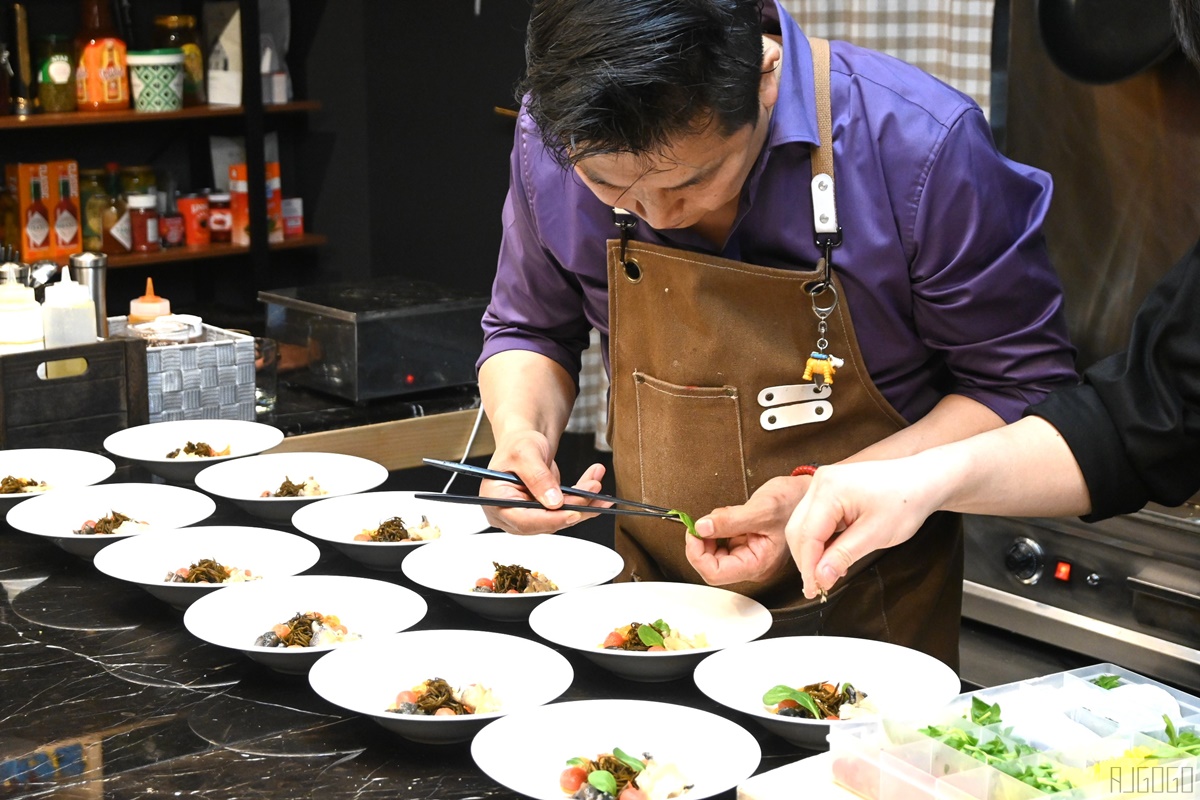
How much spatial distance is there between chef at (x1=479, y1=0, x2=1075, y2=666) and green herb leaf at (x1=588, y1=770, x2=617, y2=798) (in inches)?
16.4

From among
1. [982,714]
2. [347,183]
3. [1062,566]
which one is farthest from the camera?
[347,183]

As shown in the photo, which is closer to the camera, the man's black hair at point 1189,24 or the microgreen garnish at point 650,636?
the man's black hair at point 1189,24

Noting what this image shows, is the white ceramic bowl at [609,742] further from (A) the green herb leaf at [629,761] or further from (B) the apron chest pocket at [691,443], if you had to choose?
(B) the apron chest pocket at [691,443]

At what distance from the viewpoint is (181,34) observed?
4.55 metres

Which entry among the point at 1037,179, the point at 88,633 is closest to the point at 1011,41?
the point at 1037,179

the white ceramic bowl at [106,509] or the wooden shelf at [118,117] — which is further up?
the wooden shelf at [118,117]

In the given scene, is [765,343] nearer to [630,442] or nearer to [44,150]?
[630,442]

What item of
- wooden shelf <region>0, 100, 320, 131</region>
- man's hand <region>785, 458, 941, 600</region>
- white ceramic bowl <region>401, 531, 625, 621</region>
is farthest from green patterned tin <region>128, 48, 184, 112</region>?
man's hand <region>785, 458, 941, 600</region>

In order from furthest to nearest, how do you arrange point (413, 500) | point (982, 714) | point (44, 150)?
point (44, 150), point (413, 500), point (982, 714)

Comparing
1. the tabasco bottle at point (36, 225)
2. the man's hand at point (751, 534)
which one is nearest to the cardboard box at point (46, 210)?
the tabasco bottle at point (36, 225)

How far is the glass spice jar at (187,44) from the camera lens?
4.50 metres

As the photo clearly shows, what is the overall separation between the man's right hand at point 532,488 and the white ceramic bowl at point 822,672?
284 mm

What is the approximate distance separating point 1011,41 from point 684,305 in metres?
1.01

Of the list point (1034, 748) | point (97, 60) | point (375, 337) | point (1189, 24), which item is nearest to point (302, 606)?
point (1034, 748)
